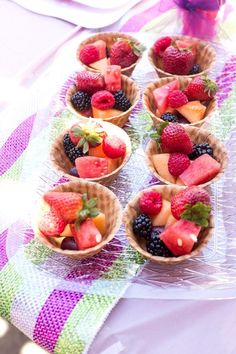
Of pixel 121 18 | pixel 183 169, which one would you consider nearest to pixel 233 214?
pixel 183 169

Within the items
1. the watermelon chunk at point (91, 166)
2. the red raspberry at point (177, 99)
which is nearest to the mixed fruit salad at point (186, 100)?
the red raspberry at point (177, 99)

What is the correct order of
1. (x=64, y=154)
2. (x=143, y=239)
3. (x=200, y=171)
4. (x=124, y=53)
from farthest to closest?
(x=124, y=53) → (x=64, y=154) → (x=200, y=171) → (x=143, y=239)

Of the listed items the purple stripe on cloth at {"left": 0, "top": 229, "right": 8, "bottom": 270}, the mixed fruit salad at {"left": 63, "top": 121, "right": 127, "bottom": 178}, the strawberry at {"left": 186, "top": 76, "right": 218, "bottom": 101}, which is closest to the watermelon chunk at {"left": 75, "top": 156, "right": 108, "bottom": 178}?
the mixed fruit salad at {"left": 63, "top": 121, "right": 127, "bottom": 178}

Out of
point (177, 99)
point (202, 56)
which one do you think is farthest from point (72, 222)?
point (202, 56)

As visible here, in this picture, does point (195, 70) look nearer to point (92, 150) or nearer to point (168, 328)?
point (92, 150)

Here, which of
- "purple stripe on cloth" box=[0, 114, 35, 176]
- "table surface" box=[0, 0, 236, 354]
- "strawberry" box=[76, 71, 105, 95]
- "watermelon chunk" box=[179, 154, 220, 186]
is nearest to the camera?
"table surface" box=[0, 0, 236, 354]

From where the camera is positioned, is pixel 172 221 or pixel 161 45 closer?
pixel 172 221

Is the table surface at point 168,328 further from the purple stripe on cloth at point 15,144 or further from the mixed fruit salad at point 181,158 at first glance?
the purple stripe on cloth at point 15,144

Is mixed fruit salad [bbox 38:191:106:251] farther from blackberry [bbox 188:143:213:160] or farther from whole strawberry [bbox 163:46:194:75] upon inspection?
whole strawberry [bbox 163:46:194:75]
